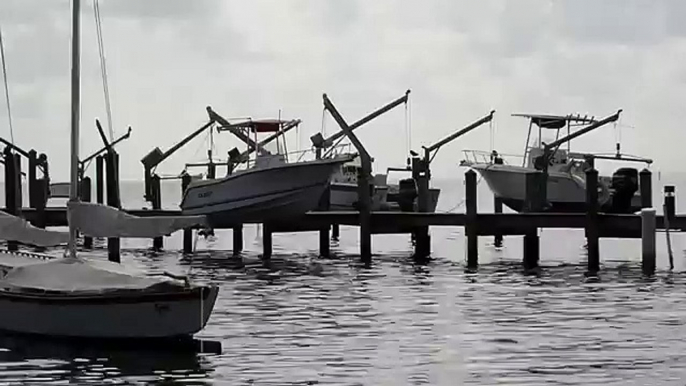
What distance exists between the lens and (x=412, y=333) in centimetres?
2966

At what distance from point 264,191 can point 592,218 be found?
1487 cm

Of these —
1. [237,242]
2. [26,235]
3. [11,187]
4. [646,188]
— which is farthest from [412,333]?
[237,242]

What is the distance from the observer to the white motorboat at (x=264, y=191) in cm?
5081

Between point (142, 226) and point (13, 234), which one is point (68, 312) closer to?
point (142, 226)

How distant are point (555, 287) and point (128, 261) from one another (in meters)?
18.2

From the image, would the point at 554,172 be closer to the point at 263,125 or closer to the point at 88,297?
the point at 263,125

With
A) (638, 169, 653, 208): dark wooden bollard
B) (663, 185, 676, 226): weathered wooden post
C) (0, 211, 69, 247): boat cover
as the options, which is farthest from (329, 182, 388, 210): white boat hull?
(0, 211, 69, 247): boat cover

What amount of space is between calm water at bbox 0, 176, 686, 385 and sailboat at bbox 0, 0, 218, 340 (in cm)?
49

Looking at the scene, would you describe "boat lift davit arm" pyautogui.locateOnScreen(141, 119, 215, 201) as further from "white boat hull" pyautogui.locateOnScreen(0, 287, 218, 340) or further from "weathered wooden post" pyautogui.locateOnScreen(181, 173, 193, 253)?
"white boat hull" pyautogui.locateOnScreen(0, 287, 218, 340)

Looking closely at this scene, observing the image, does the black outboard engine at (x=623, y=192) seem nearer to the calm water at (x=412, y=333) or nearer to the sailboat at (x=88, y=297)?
the calm water at (x=412, y=333)

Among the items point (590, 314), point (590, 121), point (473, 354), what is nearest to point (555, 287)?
point (590, 314)

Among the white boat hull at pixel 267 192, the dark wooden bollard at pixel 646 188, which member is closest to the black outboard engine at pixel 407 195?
the white boat hull at pixel 267 192

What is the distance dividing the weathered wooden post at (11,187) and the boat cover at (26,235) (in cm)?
1504

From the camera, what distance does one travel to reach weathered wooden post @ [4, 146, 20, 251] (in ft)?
156
